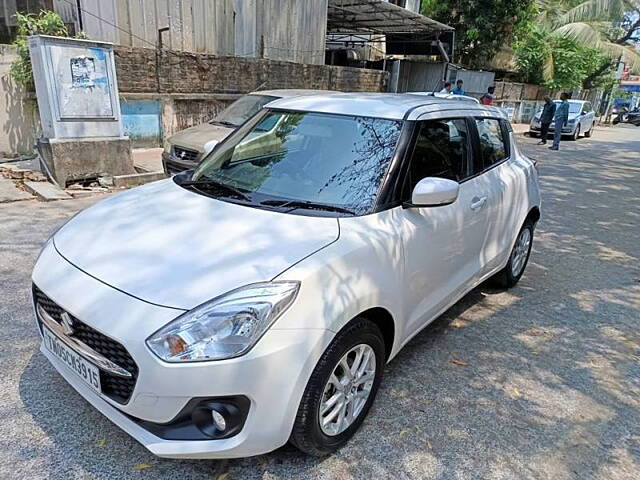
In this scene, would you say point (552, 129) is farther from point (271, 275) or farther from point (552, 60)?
point (271, 275)

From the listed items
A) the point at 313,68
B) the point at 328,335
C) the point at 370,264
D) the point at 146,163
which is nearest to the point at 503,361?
the point at 370,264

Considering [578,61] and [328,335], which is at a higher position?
[578,61]

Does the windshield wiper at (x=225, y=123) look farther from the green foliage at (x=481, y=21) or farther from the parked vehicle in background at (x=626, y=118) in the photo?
the parked vehicle in background at (x=626, y=118)

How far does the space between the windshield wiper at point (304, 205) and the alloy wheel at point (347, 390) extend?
28.5 inches

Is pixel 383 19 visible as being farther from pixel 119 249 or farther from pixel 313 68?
pixel 119 249

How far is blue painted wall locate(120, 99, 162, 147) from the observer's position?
9109 millimetres

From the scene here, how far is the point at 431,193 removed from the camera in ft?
8.51

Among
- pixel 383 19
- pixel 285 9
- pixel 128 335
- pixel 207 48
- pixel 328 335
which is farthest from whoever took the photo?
pixel 383 19

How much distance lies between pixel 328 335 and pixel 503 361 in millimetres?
1846

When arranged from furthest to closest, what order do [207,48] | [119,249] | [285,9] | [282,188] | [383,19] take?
[383,19] < [285,9] < [207,48] < [282,188] < [119,249]

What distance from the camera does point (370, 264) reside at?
2.35m

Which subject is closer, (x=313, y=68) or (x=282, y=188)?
(x=282, y=188)

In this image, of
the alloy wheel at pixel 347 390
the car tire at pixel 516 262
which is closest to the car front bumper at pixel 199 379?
the alloy wheel at pixel 347 390

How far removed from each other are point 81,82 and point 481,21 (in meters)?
18.8
